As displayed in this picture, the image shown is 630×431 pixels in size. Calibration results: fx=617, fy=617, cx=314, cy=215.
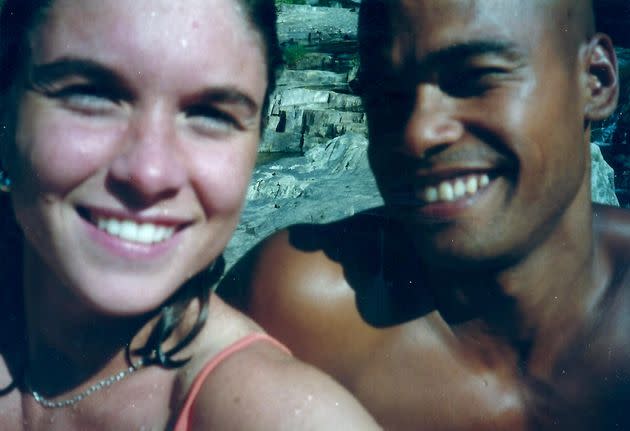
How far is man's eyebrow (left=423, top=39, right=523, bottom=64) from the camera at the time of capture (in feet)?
5.18

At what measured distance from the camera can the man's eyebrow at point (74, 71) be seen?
3.95 feet

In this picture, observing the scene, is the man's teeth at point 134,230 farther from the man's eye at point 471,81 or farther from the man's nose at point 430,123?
the man's eye at point 471,81

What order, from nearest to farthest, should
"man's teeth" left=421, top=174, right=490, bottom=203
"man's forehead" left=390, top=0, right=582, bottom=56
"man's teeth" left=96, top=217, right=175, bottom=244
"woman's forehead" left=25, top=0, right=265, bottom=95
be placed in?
1. "woman's forehead" left=25, top=0, right=265, bottom=95
2. "man's teeth" left=96, top=217, right=175, bottom=244
3. "man's forehead" left=390, top=0, right=582, bottom=56
4. "man's teeth" left=421, top=174, right=490, bottom=203

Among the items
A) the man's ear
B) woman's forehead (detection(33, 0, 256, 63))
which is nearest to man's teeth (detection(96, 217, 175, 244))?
woman's forehead (detection(33, 0, 256, 63))

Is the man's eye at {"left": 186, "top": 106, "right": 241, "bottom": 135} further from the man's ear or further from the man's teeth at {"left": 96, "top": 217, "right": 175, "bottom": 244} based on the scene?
the man's ear

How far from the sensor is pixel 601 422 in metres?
1.88

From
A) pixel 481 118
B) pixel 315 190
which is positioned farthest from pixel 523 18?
pixel 315 190

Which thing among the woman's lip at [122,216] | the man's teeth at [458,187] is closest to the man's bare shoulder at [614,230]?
the man's teeth at [458,187]

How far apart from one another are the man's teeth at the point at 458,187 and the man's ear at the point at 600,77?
419 millimetres

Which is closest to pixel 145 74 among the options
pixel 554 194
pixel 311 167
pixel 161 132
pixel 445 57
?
pixel 161 132

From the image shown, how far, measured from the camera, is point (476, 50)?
1588 millimetres

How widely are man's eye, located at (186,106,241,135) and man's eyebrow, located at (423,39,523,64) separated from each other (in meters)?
0.59

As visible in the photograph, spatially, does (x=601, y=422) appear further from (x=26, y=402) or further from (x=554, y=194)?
(x=26, y=402)

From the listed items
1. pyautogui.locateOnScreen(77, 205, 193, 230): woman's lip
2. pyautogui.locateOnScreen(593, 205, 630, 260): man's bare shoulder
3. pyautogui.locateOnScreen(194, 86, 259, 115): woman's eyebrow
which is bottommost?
pyautogui.locateOnScreen(593, 205, 630, 260): man's bare shoulder
